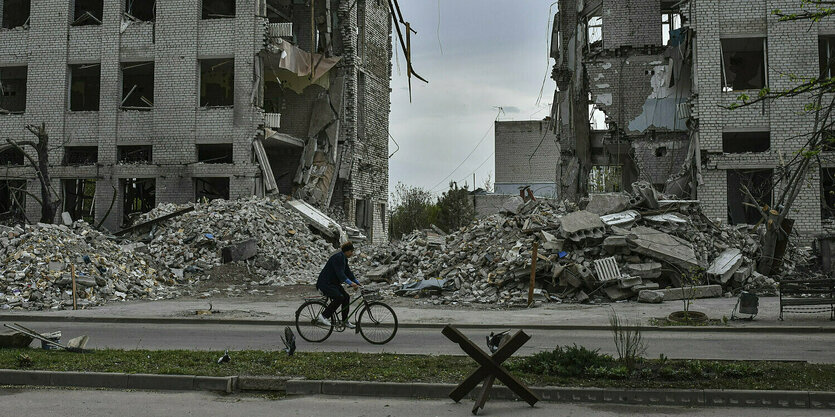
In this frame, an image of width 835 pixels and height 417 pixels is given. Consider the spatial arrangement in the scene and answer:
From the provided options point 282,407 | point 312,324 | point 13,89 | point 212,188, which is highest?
point 13,89

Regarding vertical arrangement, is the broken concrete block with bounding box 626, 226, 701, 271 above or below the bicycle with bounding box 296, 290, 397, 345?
above

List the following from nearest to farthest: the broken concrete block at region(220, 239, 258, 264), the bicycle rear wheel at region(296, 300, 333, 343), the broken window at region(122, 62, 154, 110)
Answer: the bicycle rear wheel at region(296, 300, 333, 343), the broken concrete block at region(220, 239, 258, 264), the broken window at region(122, 62, 154, 110)

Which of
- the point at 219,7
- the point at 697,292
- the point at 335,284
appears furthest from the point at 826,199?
the point at 219,7

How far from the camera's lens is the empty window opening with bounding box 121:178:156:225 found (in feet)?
106

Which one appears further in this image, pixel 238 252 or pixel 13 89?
pixel 13 89

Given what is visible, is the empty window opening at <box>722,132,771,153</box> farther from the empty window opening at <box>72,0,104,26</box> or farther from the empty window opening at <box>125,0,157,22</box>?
the empty window opening at <box>72,0,104,26</box>

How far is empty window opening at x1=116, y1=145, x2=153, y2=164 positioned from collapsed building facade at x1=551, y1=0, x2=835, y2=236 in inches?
797

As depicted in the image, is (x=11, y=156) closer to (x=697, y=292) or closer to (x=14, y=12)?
(x=14, y=12)

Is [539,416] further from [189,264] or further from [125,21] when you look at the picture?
[125,21]

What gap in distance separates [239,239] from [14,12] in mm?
21681

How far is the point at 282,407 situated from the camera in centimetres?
679

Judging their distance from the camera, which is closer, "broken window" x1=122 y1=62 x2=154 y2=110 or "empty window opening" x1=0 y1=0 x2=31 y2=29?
"broken window" x1=122 y1=62 x2=154 y2=110

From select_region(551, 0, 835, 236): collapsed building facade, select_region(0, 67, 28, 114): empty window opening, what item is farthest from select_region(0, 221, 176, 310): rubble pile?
select_region(551, 0, 835, 236): collapsed building facade

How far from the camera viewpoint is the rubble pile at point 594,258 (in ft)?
59.4
